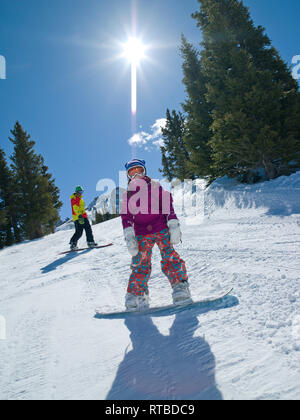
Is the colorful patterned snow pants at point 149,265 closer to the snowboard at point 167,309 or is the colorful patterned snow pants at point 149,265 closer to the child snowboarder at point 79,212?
the snowboard at point 167,309

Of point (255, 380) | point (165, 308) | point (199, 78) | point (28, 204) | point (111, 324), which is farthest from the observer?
point (28, 204)

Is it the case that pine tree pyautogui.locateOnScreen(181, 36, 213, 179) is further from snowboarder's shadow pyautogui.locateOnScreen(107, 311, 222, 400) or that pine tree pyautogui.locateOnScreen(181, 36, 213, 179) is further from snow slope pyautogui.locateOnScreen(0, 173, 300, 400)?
snowboarder's shadow pyautogui.locateOnScreen(107, 311, 222, 400)

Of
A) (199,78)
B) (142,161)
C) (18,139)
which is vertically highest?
(199,78)

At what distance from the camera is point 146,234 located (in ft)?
8.45

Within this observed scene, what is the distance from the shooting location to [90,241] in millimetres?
7047

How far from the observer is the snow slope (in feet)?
3.78

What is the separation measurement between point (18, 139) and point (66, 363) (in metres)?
23.6

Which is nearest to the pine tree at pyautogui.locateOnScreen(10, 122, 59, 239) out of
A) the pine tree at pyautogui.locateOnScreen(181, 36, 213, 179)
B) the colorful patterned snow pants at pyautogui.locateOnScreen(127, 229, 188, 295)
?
the pine tree at pyautogui.locateOnScreen(181, 36, 213, 179)

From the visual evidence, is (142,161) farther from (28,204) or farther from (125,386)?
(28,204)

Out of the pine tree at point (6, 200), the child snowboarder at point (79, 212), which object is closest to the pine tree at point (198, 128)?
the child snowboarder at point (79, 212)

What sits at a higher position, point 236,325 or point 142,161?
point 142,161

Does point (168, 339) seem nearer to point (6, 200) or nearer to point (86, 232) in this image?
point (86, 232)

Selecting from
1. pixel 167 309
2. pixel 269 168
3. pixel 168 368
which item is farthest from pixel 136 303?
pixel 269 168
